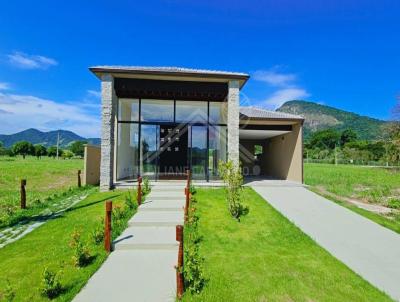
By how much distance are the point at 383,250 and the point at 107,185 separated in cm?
979

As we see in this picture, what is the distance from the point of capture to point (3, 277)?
4.08 m

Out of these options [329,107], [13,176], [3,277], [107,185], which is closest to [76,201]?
[107,185]

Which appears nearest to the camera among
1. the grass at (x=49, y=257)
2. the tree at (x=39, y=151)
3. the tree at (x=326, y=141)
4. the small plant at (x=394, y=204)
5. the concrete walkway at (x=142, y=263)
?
the concrete walkway at (x=142, y=263)

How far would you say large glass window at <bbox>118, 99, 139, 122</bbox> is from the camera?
12.6 metres

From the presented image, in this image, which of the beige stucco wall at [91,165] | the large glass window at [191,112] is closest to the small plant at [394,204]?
the large glass window at [191,112]

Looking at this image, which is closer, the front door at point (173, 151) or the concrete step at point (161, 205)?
the concrete step at point (161, 205)

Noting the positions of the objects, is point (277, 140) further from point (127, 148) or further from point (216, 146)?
point (127, 148)

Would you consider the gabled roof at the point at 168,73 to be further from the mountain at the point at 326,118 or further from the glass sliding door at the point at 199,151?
the mountain at the point at 326,118

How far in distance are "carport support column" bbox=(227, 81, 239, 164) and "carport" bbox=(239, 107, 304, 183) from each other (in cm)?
212

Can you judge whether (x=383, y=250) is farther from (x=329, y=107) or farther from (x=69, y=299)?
(x=329, y=107)

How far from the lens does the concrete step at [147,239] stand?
5.34 m

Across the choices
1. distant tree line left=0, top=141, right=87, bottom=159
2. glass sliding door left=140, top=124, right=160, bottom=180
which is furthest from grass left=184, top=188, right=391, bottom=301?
distant tree line left=0, top=141, right=87, bottom=159

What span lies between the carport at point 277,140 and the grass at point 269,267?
7134 mm

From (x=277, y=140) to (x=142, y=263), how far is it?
46.6 ft
